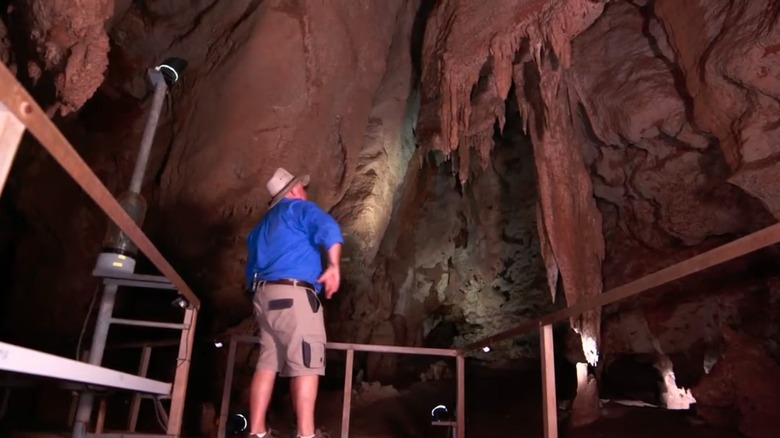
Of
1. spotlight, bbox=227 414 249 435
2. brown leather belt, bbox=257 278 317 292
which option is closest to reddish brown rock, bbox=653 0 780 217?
brown leather belt, bbox=257 278 317 292

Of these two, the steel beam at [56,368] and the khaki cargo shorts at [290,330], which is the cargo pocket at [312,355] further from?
the steel beam at [56,368]

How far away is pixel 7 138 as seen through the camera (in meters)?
1.02

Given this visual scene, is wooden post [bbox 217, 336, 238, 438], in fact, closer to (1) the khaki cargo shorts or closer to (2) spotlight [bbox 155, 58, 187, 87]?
(1) the khaki cargo shorts

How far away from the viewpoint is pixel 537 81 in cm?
680

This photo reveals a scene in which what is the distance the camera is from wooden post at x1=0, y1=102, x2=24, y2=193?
1007mm

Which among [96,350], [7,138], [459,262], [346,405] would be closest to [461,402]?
[346,405]

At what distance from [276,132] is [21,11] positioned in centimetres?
254

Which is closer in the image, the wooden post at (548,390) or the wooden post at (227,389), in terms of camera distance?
the wooden post at (548,390)

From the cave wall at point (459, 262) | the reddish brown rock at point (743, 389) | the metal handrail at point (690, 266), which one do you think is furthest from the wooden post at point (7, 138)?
the cave wall at point (459, 262)

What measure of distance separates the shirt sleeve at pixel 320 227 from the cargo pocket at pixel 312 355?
17.4 inches

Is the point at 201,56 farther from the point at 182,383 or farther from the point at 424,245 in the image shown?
the point at 424,245

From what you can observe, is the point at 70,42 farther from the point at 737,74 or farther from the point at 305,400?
the point at 737,74

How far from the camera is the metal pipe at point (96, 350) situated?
256 centimetres

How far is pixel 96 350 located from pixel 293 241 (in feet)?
4.10
